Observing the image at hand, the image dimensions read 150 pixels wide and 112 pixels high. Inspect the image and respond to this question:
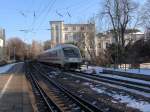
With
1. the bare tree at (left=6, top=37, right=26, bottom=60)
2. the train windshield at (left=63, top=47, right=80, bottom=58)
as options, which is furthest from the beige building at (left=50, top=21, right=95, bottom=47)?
A: the train windshield at (left=63, top=47, right=80, bottom=58)

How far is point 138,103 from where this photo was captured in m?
15.6

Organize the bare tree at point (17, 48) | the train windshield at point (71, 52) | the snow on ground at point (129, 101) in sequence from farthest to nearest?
the bare tree at point (17, 48), the train windshield at point (71, 52), the snow on ground at point (129, 101)

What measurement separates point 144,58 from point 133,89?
52354 millimetres

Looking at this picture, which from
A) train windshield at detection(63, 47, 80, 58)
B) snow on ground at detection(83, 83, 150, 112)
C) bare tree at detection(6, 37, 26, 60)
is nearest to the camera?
snow on ground at detection(83, 83, 150, 112)

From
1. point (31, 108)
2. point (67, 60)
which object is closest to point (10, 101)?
point (31, 108)

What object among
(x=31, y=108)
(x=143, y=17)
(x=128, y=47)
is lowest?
(x=31, y=108)

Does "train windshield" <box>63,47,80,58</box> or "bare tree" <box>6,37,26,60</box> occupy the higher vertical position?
"bare tree" <box>6,37,26,60</box>

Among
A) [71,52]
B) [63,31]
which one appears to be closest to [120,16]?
[71,52]

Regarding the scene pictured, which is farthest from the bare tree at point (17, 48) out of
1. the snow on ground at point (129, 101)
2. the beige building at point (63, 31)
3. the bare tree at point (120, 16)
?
the snow on ground at point (129, 101)

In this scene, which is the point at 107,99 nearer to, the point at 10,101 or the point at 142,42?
the point at 10,101

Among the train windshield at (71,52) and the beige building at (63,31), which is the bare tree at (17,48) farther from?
the train windshield at (71,52)

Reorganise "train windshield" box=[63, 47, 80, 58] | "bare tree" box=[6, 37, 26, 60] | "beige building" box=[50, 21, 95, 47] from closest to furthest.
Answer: "train windshield" box=[63, 47, 80, 58]
"beige building" box=[50, 21, 95, 47]
"bare tree" box=[6, 37, 26, 60]

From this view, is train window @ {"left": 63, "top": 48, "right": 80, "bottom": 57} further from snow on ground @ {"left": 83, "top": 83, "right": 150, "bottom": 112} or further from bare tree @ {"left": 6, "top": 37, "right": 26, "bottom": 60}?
bare tree @ {"left": 6, "top": 37, "right": 26, "bottom": 60}

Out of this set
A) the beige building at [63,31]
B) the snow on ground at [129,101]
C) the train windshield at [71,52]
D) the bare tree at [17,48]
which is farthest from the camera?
the bare tree at [17,48]
